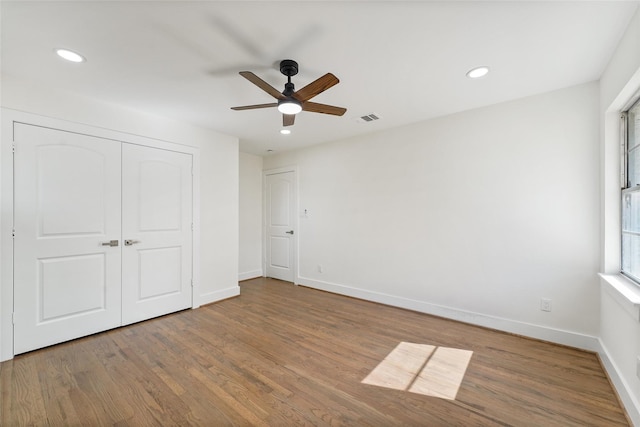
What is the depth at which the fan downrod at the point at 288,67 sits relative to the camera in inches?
80.7

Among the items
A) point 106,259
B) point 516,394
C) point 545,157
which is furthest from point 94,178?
point 545,157

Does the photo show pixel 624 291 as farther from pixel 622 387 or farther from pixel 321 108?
pixel 321 108

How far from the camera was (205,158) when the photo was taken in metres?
3.76

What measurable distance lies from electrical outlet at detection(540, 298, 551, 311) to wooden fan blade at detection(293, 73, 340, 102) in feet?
9.31

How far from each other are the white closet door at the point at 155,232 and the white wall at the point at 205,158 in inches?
8.0

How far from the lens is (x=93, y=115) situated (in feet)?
9.12

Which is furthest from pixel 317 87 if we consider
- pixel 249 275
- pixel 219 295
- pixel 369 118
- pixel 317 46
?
pixel 249 275

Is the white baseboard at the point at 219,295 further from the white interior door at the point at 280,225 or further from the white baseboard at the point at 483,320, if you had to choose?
the white baseboard at the point at 483,320

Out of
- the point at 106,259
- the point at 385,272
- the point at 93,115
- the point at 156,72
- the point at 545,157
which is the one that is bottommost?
the point at 385,272

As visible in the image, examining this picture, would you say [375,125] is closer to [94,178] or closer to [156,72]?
[156,72]

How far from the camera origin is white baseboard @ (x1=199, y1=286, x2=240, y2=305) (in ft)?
12.2

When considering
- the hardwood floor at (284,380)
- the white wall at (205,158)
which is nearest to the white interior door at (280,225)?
the white wall at (205,158)

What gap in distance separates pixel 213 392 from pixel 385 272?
8.38 ft

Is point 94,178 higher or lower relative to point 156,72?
lower
